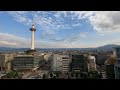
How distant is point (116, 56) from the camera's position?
14.6 m
